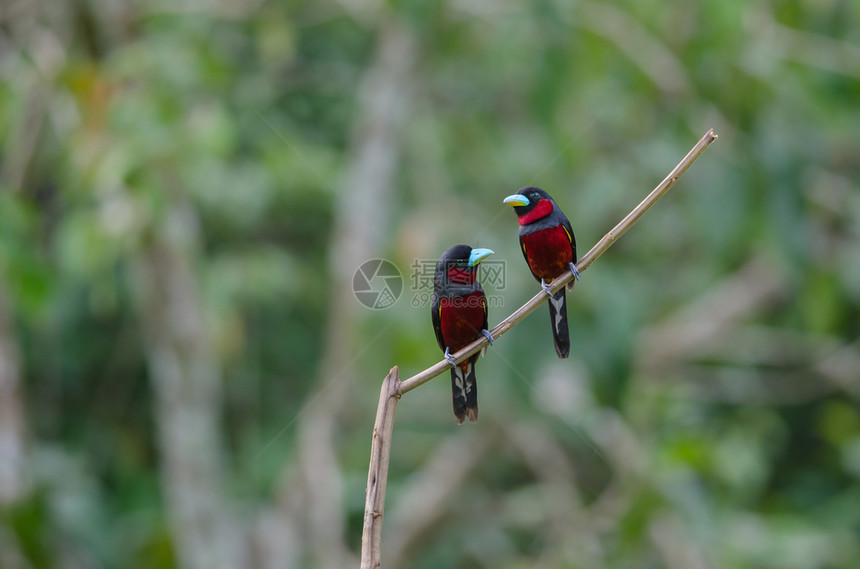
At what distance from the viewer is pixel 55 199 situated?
573 centimetres

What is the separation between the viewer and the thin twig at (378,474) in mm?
754

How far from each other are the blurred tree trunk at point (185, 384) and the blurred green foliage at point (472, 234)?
0.23 m

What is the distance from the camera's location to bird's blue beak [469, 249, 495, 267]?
32.2 inches

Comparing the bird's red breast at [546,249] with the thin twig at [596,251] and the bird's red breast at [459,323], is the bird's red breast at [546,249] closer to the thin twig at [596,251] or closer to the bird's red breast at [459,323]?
the bird's red breast at [459,323]

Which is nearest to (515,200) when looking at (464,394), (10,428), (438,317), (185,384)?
(464,394)

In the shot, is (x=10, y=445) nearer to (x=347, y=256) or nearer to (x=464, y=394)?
(x=347, y=256)

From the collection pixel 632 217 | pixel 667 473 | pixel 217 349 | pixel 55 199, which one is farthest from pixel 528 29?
pixel 632 217

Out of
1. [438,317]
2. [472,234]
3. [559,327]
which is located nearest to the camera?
[559,327]

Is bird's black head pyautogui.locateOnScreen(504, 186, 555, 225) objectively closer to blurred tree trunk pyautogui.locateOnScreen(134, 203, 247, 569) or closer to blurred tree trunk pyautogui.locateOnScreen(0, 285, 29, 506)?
blurred tree trunk pyautogui.locateOnScreen(134, 203, 247, 569)

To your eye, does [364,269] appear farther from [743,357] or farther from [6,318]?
[743,357]

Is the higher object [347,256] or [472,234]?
[472,234]

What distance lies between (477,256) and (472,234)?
8.31 ft

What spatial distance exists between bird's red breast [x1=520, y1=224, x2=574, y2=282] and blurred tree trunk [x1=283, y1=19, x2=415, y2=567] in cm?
335

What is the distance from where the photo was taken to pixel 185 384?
185 inches
